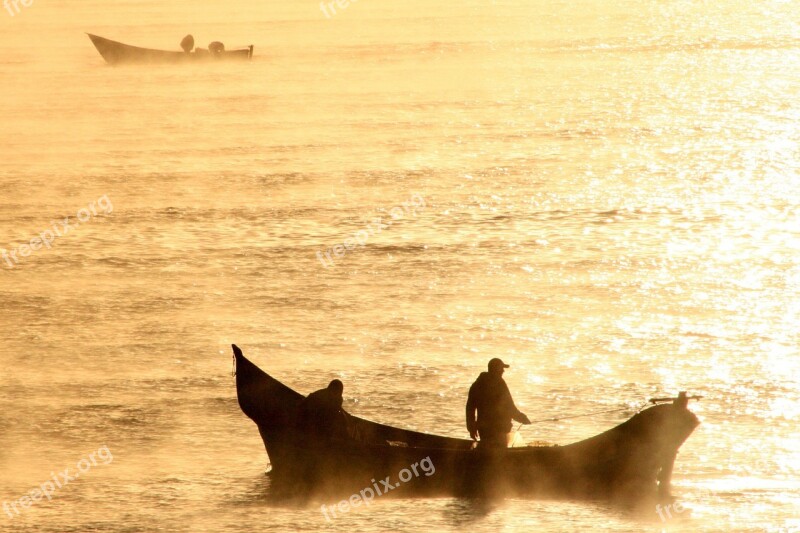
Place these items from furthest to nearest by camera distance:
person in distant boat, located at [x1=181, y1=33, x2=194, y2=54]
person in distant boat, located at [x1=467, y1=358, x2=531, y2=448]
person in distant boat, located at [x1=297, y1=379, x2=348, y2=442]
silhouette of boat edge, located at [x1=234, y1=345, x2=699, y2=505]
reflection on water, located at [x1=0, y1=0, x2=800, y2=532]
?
1. person in distant boat, located at [x1=181, y1=33, x2=194, y2=54]
2. reflection on water, located at [x1=0, y1=0, x2=800, y2=532]
3. person in distant boat, located at [x1=297, y1=379, x2=348, y2=442]
4. person in distant boat, located at [x1=467, y1=358, x2=531, y2=448]
5. silhouette of boat edge, located at [x1=234, y1=345, x2=699, y2=505]

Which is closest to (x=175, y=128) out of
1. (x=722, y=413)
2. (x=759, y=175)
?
(x=759, y=175)

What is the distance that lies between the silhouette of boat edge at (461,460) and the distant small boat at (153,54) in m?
33.7

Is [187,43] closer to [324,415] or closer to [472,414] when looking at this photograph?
[324,415]

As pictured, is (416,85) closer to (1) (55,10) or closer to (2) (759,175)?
(2) (759,175)

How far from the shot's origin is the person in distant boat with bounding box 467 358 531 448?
1295 cm

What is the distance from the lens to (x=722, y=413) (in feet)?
51.4

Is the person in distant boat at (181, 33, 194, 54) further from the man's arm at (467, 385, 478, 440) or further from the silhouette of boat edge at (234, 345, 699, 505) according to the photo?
the man's arm at (467, 385, 478, 440)

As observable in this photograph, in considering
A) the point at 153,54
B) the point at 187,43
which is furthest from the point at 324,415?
the point at 187,43

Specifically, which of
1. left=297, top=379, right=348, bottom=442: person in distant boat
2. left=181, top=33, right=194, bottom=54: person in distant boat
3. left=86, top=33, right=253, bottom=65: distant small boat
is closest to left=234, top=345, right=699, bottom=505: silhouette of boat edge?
left=297, top=379, right=348, bottom=442: person in distant boat

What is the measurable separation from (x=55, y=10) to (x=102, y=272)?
1948 inches

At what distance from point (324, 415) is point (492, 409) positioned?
1.71 meters

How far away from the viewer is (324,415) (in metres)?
13.1

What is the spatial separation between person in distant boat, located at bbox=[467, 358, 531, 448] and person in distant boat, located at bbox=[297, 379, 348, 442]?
1.31 metres

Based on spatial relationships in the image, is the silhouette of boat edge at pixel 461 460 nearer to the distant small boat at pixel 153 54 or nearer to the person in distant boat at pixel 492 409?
the person in distant boat at pixel 492 409
